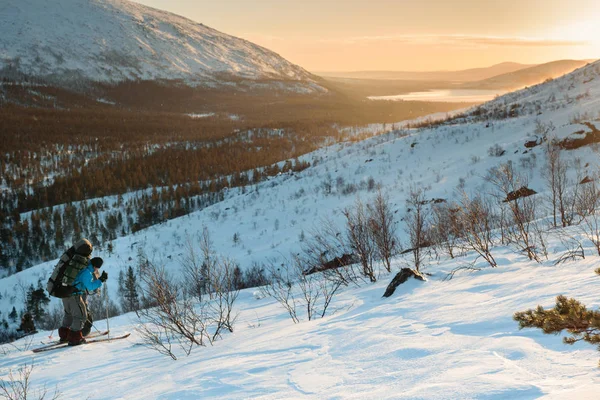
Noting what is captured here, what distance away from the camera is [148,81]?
589 ft

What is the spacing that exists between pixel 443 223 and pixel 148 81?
19006 centimetres

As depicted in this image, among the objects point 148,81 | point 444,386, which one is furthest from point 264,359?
point 148,81

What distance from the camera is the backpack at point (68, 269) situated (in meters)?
6.94

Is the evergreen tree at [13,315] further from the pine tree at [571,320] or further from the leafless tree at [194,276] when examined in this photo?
the pine tree at [571,320]

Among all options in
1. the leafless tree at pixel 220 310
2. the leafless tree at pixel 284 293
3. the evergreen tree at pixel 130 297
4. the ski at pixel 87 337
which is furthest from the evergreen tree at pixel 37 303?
the leafless tree at pixel 220 310

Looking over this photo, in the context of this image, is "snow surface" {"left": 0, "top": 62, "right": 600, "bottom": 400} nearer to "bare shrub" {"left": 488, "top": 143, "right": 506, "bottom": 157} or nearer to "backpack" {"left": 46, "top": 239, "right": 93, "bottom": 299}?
"backpack" {"left": 46, "top": 239, "right": 93, "bottom": 299}

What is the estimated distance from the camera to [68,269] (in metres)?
6.99

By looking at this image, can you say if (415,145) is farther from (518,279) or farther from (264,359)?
(264,359)

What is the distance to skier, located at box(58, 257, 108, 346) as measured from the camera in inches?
279

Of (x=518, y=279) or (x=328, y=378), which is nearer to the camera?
(x=328, y=378)

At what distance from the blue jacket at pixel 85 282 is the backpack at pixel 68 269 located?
→ 5 centimetres

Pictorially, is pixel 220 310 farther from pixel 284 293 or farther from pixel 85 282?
pixel 284 293

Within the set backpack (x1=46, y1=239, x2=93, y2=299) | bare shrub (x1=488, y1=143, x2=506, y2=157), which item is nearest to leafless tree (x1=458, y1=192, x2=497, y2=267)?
backpack (x1=46, y1=239, x2=93, y2=299)

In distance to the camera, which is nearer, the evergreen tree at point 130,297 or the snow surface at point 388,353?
the snow surface at point 388,353
